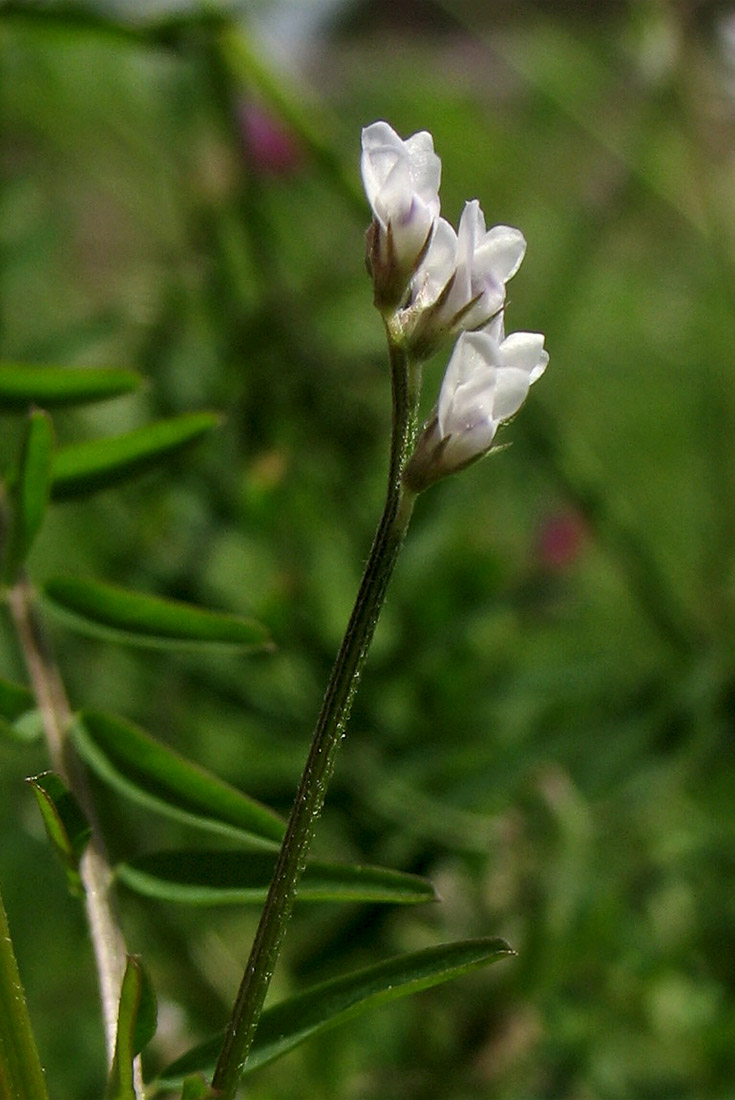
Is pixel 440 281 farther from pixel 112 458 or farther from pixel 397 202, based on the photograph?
pixel 112 458

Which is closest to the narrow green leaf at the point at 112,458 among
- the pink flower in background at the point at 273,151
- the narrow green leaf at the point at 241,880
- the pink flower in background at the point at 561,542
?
the narrow green leaf at the point at 241,880

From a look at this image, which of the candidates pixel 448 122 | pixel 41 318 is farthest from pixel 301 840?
pixel 448 122

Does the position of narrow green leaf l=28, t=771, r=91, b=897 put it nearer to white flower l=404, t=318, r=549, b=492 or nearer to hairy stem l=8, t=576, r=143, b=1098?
hairy stem l=8, t=576, r=143, b=1098

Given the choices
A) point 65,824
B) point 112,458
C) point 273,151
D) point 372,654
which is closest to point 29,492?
point 112,458

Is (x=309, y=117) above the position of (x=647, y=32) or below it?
below

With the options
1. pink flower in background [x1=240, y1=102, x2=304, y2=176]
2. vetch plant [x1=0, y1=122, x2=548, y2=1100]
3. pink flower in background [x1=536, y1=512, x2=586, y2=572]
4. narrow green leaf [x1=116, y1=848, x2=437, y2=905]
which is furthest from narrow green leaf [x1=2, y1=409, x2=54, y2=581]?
pink flower in background [x1=240, y1=102, x2=304, y2=176]

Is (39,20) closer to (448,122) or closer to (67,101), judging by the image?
(67,101)

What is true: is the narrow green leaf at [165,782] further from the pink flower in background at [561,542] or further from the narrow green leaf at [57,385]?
the pink flower in background at [561,542]
